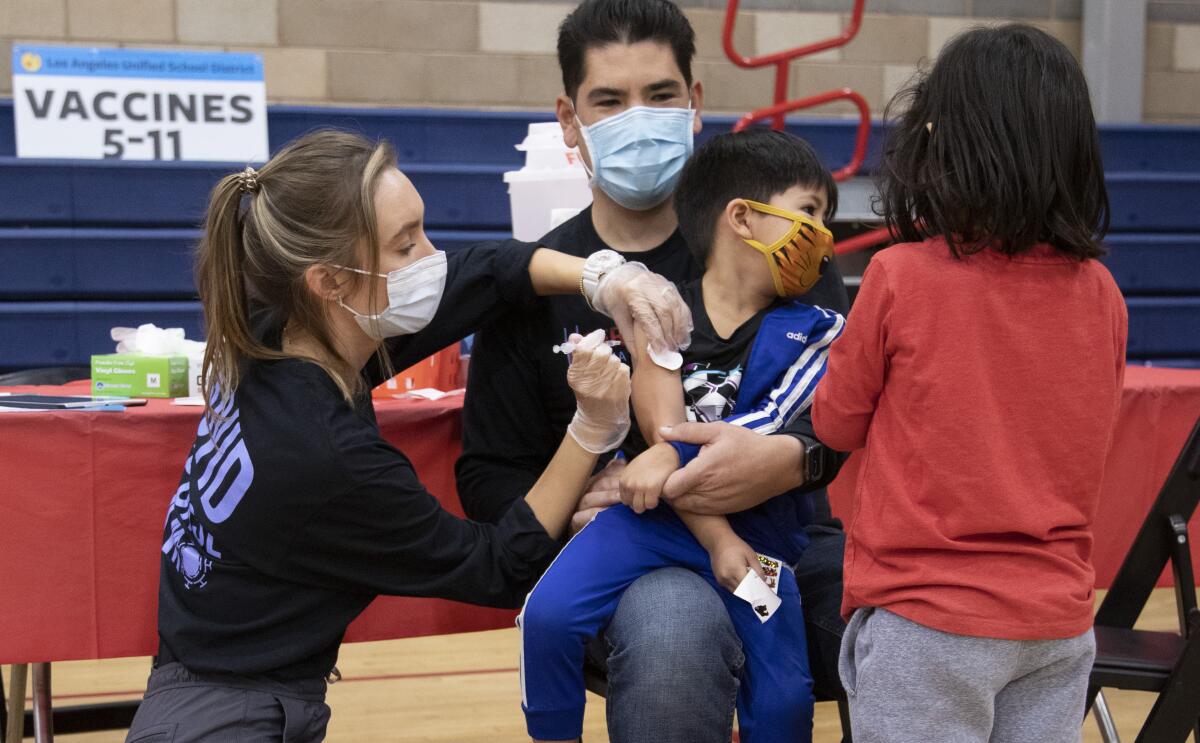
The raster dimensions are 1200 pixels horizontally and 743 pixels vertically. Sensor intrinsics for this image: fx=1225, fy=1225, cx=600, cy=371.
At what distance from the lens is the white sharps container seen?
2.34 m

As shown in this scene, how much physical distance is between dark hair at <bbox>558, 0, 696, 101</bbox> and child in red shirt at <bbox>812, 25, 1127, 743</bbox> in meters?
0.68

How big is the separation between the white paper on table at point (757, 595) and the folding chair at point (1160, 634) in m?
0.48

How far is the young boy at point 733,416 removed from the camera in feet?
4.71

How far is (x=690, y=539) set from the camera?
155cm

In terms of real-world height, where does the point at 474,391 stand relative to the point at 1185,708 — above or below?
above

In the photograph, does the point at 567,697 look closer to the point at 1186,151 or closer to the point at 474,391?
the point at 474,391

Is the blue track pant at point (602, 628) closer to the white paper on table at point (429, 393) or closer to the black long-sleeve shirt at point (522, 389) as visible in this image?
the black long-sleeve shirt at point (522, 389)

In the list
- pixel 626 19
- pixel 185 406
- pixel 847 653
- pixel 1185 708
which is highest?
pixel 626 19

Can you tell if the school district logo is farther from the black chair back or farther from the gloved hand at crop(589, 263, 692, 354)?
the black chair back

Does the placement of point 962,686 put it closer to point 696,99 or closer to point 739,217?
point 739,217

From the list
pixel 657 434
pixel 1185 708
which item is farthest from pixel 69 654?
pixel 1185 708

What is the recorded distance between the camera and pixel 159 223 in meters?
4.60

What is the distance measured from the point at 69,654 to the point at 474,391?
685mm

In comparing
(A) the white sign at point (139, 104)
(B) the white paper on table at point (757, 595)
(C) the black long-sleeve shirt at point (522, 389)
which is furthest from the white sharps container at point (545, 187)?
(A) the white sign at point (139, 104)
